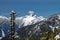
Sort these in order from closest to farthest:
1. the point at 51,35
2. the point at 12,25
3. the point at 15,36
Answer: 1. the point at 12,25
2. the point at 15,36
3. the point at 51,35

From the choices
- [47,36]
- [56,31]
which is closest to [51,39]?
[47,36]

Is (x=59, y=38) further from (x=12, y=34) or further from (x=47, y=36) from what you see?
(x=12, y=34)

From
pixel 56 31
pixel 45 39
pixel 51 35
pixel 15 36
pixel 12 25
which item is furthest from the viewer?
pixel 56 31

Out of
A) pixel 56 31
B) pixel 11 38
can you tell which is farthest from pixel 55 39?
pixel 11 38

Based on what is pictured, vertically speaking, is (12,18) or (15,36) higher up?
(12,18)

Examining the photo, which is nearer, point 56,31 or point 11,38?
point 11,38

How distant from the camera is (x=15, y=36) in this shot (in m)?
42.1

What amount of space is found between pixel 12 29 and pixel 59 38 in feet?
36.8

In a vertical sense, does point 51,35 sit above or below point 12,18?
below

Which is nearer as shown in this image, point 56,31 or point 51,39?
point 51,39

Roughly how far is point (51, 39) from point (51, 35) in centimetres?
284

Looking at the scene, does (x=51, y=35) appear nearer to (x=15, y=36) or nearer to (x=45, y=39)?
(x=45, y=39)

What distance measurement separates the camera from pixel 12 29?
3991cm

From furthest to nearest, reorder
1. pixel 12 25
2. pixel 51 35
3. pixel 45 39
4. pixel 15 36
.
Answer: pixel 51 35 → pixel 45 39 → pixel 15 36 → pixel 12 25
